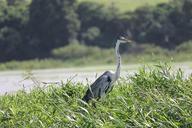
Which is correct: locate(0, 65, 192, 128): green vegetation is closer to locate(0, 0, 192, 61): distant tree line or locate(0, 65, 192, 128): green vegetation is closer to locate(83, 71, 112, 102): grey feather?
locate(83, 71, 112, 102): grey feather

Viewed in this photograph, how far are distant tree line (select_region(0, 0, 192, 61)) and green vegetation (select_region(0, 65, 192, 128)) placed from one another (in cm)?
Result: 2947

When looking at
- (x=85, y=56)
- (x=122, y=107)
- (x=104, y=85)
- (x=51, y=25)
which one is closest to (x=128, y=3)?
(x=51, y=25)

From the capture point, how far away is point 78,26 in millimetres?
42781

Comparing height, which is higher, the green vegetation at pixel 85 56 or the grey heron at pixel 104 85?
the grey heron at pixel 104 85

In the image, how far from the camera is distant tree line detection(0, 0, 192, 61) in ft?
133

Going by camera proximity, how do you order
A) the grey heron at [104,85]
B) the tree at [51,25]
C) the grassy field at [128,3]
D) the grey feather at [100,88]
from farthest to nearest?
the grassy field at [128,3]
the tree at [51,25]
the grey heron at [104,85]
the grey feather at [100,88]

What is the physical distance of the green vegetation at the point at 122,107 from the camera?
25.2 ft

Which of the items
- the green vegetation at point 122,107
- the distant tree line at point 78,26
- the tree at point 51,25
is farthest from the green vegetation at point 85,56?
the green vegetation at point 122,107

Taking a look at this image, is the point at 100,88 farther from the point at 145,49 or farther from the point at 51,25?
the point at 51,25

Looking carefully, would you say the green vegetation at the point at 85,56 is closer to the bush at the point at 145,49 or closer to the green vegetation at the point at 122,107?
the bush at the point at 145,49

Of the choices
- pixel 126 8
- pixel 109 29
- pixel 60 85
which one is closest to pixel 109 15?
pixel 109 29

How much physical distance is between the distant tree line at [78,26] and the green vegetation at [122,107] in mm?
29468

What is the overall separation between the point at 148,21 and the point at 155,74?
31963 millimetres

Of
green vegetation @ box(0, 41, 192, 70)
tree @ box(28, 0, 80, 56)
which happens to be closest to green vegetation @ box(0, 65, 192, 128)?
green vegetation @ box(0, 41, 192, 70)
